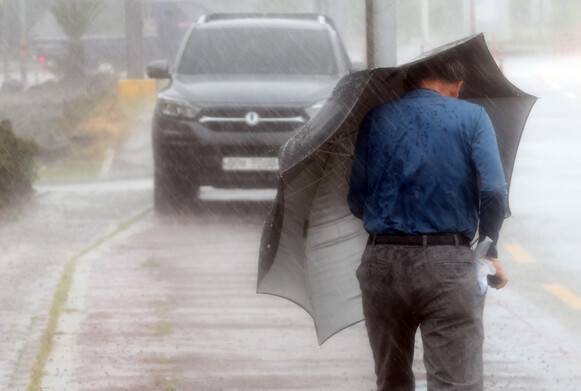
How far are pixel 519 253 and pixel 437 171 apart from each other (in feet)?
21.4

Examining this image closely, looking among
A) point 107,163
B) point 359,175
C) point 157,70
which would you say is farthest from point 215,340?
point 107,163

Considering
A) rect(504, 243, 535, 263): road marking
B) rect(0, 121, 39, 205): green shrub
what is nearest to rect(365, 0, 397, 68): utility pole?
rect(504, 243, 535, 263): road marking

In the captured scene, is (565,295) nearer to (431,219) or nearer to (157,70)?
(431,219)

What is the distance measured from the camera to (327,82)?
13492mm

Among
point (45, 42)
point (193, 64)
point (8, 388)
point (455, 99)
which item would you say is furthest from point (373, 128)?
point (45, 42)

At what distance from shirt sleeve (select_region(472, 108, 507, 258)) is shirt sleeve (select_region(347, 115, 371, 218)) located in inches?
17.3

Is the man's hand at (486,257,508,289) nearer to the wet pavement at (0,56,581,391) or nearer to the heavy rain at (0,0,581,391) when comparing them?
the heavy rain at (0,0,581,391)

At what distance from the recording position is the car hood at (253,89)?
13016 millimetres

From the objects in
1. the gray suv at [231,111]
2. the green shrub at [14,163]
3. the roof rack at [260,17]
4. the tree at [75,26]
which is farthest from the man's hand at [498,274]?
the tree at [75,26]

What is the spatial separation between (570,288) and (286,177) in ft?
16.0

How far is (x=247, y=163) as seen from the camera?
1289 centimetres

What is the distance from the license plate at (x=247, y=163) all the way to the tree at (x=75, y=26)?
68.4ft

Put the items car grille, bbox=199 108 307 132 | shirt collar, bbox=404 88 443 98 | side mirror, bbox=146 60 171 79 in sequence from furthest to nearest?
side mirror, bbox=146 60 171 79 < car grille, bbox=199 108 307 132 < shirt collar, bbox=404 88 443 98

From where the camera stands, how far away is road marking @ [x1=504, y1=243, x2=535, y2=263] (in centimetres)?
1089
